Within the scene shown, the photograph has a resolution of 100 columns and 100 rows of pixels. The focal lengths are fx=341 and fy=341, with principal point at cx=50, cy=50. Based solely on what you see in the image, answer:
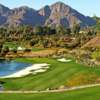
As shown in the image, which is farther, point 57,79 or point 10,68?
point 10,68

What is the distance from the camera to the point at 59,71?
56812 millimetres

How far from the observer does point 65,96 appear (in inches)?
1353

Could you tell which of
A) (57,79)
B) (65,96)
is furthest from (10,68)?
(65,96)

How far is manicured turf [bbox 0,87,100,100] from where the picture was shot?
33.7m

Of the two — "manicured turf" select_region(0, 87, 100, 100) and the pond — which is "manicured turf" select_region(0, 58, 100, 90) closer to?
"manicured turf" select_region(0, 87, 100, 100)

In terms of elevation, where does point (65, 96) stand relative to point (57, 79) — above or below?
above

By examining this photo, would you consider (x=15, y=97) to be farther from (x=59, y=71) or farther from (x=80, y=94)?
(x=59, y=71)

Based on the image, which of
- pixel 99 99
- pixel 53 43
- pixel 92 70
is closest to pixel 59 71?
pixel 92 70

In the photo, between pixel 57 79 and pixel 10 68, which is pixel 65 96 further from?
pixel 10 68

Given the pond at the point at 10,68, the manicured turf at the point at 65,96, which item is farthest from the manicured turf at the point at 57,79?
the pond at the point at 10,68

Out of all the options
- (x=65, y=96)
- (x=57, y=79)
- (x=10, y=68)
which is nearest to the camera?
(x=65, y=96)

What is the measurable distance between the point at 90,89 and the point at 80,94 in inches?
91.4

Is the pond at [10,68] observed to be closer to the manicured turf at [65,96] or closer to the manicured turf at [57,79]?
the manicured turf at [57,79]

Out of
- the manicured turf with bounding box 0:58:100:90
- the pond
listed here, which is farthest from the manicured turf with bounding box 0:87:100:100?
the pond
